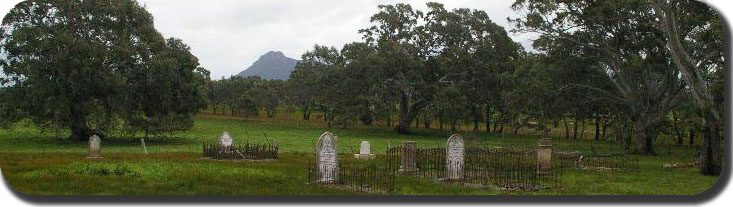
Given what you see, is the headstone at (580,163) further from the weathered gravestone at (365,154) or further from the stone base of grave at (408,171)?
the weathered gravestone at (365,154)

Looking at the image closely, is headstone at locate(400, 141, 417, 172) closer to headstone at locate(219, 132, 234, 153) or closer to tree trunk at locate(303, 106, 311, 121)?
headstone at locate(219, 132, 234, 153)

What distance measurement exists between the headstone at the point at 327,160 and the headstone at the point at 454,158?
3.05m

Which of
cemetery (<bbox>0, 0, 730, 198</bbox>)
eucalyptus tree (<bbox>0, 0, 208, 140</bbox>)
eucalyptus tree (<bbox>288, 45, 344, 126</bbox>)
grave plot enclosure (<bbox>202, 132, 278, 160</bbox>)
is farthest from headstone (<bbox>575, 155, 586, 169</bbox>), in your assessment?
eucalyptus tree (<bbox>288, 45, 344, 126</bbox>)

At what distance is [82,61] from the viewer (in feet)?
90.7

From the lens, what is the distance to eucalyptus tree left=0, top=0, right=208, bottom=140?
27594 mm

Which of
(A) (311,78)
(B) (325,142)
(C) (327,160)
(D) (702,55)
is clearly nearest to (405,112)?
(A) (311,78)

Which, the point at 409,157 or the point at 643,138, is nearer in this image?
the point at 409,157

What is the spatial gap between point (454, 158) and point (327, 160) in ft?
12.2

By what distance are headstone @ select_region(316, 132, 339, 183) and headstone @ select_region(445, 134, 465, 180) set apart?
3046mm

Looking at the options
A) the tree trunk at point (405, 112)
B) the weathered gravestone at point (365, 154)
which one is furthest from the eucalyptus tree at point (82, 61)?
the tree trunk at point (405, 112)

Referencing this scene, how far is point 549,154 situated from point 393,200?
7.23 m

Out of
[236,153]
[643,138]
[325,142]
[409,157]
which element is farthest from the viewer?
[643,138]

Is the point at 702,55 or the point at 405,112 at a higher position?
the point at 702,55

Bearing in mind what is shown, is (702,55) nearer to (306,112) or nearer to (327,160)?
(327,160)
